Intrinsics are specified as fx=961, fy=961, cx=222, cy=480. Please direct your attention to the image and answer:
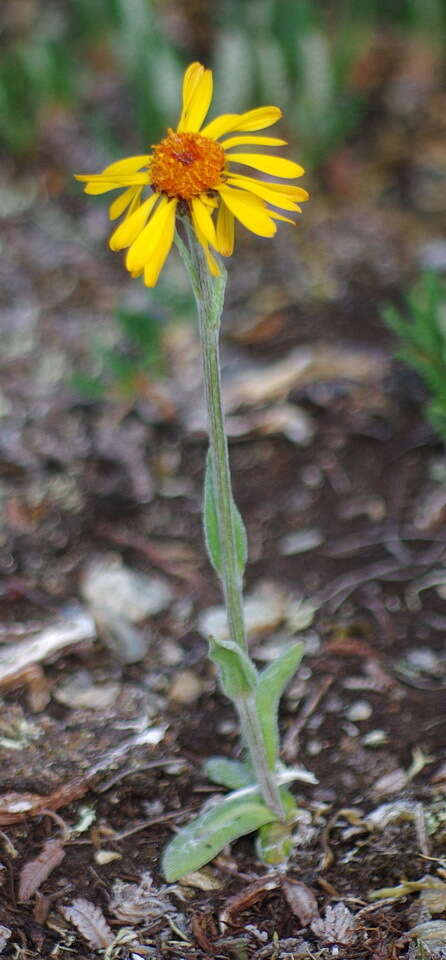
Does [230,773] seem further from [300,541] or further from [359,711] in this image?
[300,541]

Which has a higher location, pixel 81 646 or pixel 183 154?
pixel 183 154

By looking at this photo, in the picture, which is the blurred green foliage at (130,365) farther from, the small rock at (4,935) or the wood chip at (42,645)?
the small rock at (4,935)

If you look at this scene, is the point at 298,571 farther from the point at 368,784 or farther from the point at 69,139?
the point at 69,139

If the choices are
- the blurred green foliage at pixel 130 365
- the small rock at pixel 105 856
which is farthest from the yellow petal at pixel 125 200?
the blurred green foliage at pixel 130 365

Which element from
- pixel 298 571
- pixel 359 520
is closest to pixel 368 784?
pixel 298 571

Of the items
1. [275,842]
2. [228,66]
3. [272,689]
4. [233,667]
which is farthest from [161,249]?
[228,66]

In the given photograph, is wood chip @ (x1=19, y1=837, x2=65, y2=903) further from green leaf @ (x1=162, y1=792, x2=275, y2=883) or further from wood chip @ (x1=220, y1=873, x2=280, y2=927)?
wood chip @ (x1=220, y1=873, x2=280, y2=927)
